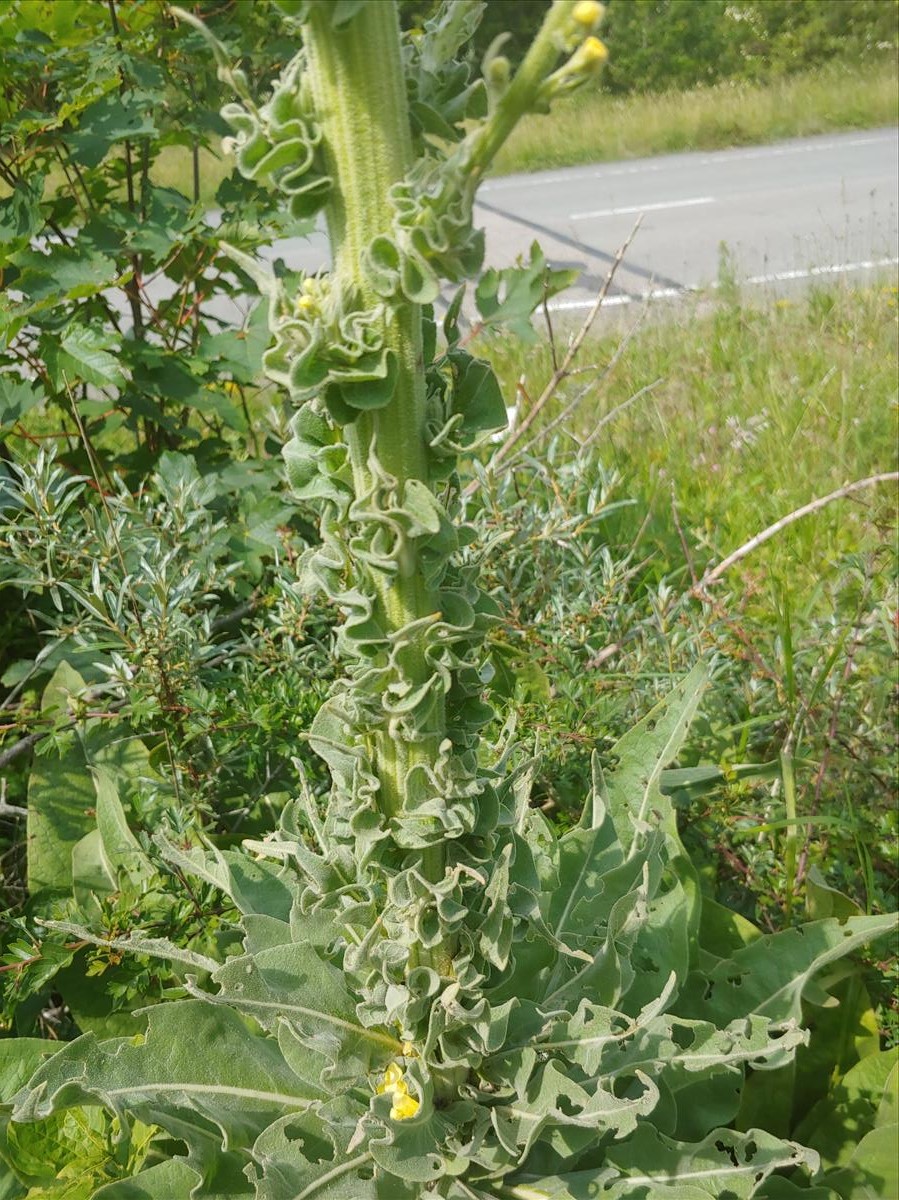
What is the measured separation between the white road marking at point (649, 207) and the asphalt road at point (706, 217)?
0.06 ft

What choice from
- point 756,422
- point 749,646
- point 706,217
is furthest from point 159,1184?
point 706,217

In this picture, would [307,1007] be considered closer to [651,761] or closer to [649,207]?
[651,761]

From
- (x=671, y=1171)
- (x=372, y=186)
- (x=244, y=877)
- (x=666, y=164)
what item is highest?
(x=372, y=186)

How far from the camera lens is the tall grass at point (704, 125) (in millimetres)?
18078

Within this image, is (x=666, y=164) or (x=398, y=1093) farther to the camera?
(x=666, y=164)


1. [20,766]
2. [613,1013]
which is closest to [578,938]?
[613,1013]

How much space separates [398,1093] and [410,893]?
32 centimetres

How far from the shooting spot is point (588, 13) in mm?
894

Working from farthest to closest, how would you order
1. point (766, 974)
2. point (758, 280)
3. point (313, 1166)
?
point (758, 280) < point (766, 974) < point (313, 1166)

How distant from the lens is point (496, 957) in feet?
4.55

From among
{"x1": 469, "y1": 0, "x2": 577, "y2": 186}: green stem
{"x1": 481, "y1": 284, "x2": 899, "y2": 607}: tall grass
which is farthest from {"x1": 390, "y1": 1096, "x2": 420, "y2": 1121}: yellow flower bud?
{"x1": 481, "y1": 284, "x2": 899, "y2": 607}: tall grass

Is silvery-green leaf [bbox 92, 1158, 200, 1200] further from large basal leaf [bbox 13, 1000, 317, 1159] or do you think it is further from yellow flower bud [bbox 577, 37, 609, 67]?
yellow flower bud [bbox 577, 37, 609, 67]

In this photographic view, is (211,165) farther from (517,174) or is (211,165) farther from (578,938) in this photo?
(578,938)

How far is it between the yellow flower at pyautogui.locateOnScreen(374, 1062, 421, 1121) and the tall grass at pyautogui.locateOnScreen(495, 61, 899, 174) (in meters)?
A: 17.9
